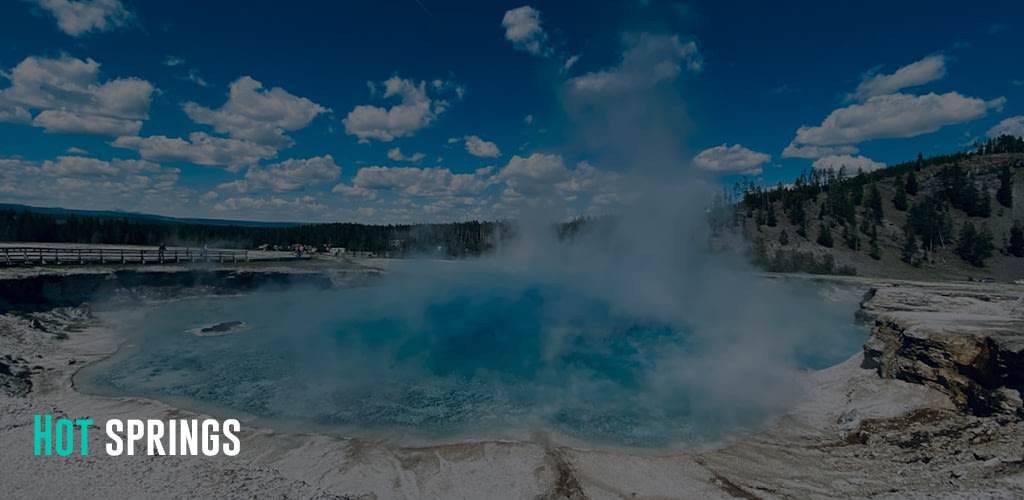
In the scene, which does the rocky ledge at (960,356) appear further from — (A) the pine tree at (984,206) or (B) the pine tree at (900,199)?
(A) the pine tree at (984,206)

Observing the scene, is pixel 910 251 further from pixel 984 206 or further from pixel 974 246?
pixel 984 206

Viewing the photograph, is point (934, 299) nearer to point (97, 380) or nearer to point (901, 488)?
point (901, 488)

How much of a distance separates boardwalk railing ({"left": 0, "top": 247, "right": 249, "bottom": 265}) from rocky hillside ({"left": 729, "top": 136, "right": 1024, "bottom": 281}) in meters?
47.8

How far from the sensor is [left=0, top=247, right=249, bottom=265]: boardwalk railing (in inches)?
859

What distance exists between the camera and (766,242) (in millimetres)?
51531

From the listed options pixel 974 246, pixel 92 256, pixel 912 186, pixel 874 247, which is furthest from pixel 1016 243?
pixel 92 256

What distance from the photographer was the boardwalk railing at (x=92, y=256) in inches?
859

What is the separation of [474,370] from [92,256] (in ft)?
80.9

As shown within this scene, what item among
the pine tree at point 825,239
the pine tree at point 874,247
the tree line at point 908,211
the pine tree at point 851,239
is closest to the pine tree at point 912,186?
the tree line at point 908,211

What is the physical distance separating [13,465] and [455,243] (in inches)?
2891

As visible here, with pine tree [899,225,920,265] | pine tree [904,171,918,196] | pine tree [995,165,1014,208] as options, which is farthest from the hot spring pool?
pine tree [995,165,1014,208]

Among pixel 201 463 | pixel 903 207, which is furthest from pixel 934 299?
pixel 903 207

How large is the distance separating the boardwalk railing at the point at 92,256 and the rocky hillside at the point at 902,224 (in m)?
47.8

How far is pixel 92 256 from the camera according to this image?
25.1 metres
